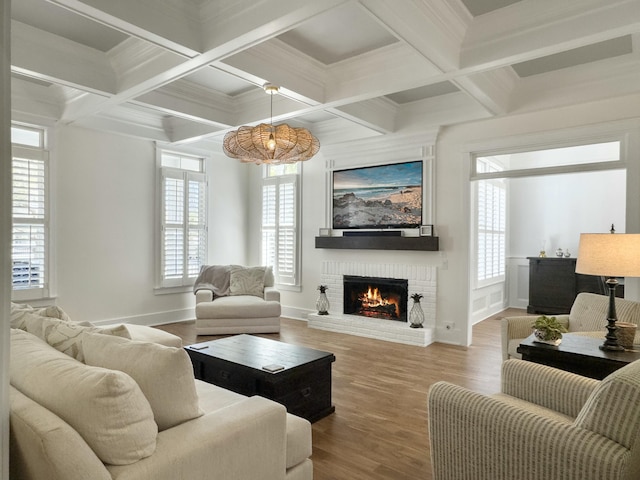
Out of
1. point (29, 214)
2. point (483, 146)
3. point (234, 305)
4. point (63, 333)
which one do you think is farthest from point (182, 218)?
point (63, 333)

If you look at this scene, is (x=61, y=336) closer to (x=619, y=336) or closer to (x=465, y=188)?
(x=619, y=336)

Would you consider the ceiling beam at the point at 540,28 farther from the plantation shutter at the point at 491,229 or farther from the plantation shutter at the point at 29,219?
the plantation shutter at the point at 29,219

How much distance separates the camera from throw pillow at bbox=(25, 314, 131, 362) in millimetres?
1769

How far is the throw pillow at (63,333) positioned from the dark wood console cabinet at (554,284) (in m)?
7.09

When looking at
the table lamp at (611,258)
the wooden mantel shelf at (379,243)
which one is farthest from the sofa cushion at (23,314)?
the wooden mantel shelf at (379,243)

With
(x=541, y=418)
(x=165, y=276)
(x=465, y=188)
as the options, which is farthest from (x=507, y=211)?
(x=541, y=418)

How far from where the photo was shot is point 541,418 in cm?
162

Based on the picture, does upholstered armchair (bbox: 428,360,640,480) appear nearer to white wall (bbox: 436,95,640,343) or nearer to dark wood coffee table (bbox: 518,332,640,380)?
dark wood coffee table (bbox: 518,332,640,380)

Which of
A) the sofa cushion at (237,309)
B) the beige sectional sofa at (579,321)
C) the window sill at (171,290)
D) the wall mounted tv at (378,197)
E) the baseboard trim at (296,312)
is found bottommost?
the baseboard trim at (296,312)

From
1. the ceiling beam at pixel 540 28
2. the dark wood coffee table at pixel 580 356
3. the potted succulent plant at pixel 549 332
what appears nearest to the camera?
the dark wood coffee table at pixel 580 356

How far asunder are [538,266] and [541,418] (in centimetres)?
631

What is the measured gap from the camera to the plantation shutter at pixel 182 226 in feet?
21.0

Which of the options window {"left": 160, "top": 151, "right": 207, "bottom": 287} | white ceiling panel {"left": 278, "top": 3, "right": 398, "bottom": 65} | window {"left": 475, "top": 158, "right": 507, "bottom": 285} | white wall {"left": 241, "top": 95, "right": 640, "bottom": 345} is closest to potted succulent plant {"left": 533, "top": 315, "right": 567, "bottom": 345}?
white wall {"left": 241, "top": 95, "right": 640, "bottom": 345}

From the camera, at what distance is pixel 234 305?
574cm
